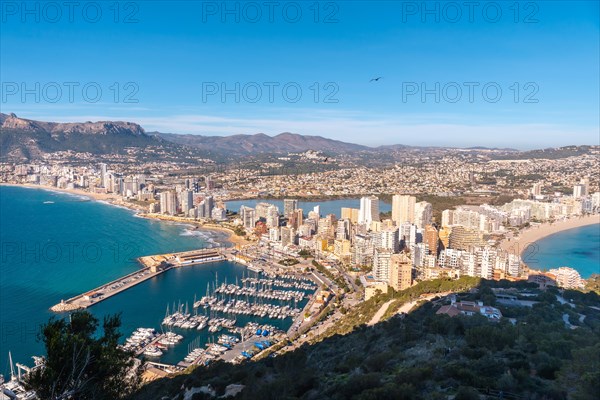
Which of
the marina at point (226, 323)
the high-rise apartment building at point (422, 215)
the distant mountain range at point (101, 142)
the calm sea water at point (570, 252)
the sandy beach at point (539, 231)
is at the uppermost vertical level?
the distant mountain range at point (101, 142)

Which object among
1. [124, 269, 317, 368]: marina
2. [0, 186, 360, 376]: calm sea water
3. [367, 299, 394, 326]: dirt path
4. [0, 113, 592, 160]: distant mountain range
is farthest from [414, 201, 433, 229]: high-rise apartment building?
[0, 113, 592, 160]: distant mountain range

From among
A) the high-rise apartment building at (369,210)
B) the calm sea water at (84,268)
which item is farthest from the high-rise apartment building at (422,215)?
the calm sea water at (84,268)

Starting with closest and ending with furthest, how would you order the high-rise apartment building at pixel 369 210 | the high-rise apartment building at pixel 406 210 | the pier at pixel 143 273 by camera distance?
1. the pier at pixel 143 273
2. the high-rise apartment building at pixel 369 210
3. the high-rise apartment building at pixel 406 210

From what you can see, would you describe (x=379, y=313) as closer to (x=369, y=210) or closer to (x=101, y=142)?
(x=369, y=210)

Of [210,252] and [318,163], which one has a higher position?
[318,163]

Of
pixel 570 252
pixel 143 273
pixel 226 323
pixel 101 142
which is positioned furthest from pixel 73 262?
pixel 101 142

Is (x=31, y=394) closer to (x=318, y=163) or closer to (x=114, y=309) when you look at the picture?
(x=114, y=309)

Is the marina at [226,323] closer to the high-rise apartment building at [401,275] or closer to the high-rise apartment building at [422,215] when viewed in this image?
the high-rise apartment building at [401,275]

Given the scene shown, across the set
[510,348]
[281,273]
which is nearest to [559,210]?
[281,273]
